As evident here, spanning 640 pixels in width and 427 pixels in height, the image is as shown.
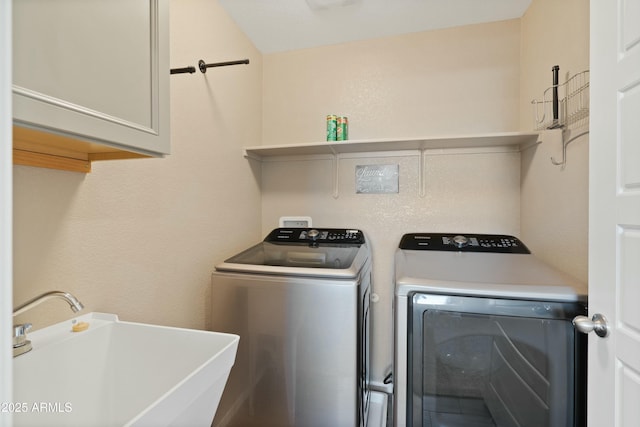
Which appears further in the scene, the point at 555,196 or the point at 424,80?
the point at 424,80

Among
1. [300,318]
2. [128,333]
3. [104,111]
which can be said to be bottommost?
[300,318]

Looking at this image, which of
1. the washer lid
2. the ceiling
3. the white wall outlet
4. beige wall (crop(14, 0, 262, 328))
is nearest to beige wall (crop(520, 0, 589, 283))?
the ceiling

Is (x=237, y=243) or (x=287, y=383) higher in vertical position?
(x=237, y=243)

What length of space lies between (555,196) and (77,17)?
1.93 m

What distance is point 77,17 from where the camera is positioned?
595mm

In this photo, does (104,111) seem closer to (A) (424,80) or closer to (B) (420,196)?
(B) (420,196)

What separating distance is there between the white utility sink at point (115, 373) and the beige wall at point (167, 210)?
147 mm

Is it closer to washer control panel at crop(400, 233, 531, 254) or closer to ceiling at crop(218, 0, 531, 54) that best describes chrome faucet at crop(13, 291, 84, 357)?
washer control panel at crop(400, 233, 531, 254)

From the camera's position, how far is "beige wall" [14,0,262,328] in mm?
825

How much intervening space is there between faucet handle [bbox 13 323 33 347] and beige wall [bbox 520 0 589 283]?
1.90 metres
